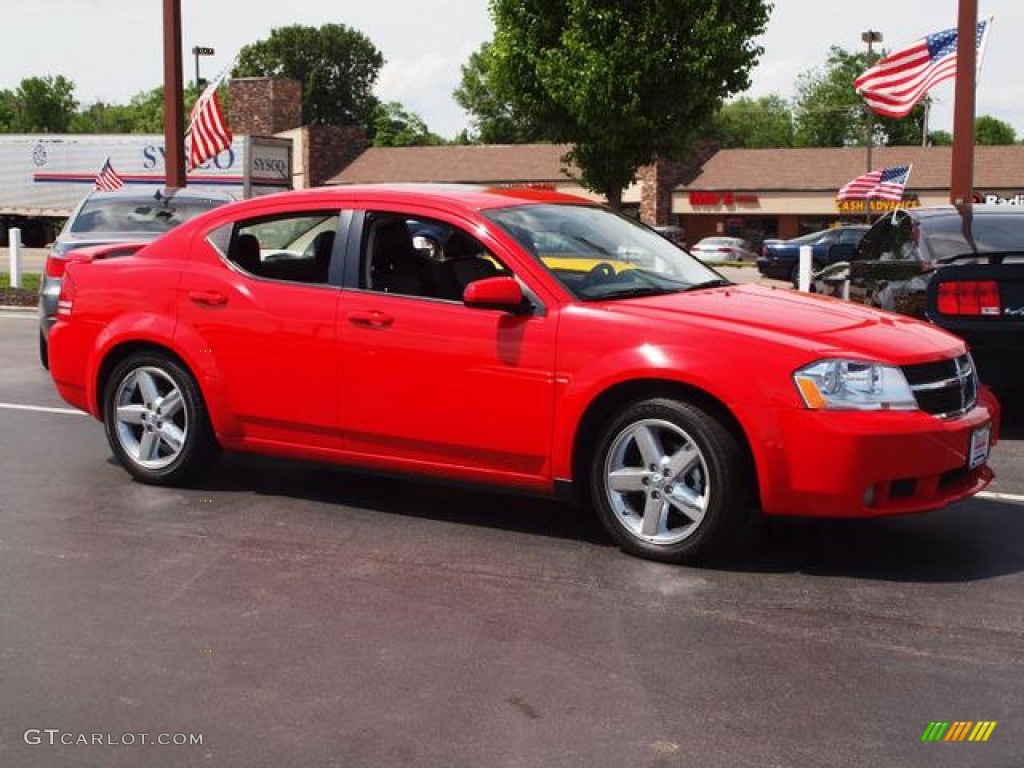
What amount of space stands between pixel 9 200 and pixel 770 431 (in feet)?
151

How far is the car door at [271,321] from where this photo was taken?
6.57 metres

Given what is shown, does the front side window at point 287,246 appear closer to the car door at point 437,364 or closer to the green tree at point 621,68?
the car door at point 437,364

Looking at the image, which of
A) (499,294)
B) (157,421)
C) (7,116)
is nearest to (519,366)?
(499,294)

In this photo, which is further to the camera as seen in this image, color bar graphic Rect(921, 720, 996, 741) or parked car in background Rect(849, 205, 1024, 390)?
parked car in background Rect(849, 205, 1024, 390)

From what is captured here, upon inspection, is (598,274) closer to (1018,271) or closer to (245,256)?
(245,256)

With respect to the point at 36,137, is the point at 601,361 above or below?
below

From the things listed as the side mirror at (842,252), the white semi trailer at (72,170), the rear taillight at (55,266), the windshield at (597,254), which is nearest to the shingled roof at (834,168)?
the white semi trailer at (72,170)

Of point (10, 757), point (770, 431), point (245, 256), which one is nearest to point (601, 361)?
point (770, 431)

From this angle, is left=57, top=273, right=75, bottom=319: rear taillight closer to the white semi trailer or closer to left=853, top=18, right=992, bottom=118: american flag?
left=853, top=18, right=992, bottom=118: american flag

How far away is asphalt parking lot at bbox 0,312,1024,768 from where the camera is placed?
388 centimetres

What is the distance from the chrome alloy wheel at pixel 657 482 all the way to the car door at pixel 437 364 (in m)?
0.35

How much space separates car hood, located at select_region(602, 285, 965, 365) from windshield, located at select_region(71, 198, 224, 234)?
7.02 meters

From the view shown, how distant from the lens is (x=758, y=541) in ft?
20.2

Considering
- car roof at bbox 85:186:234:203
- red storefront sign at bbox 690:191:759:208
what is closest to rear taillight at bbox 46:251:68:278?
car roof at bbox 85:186:234:203
